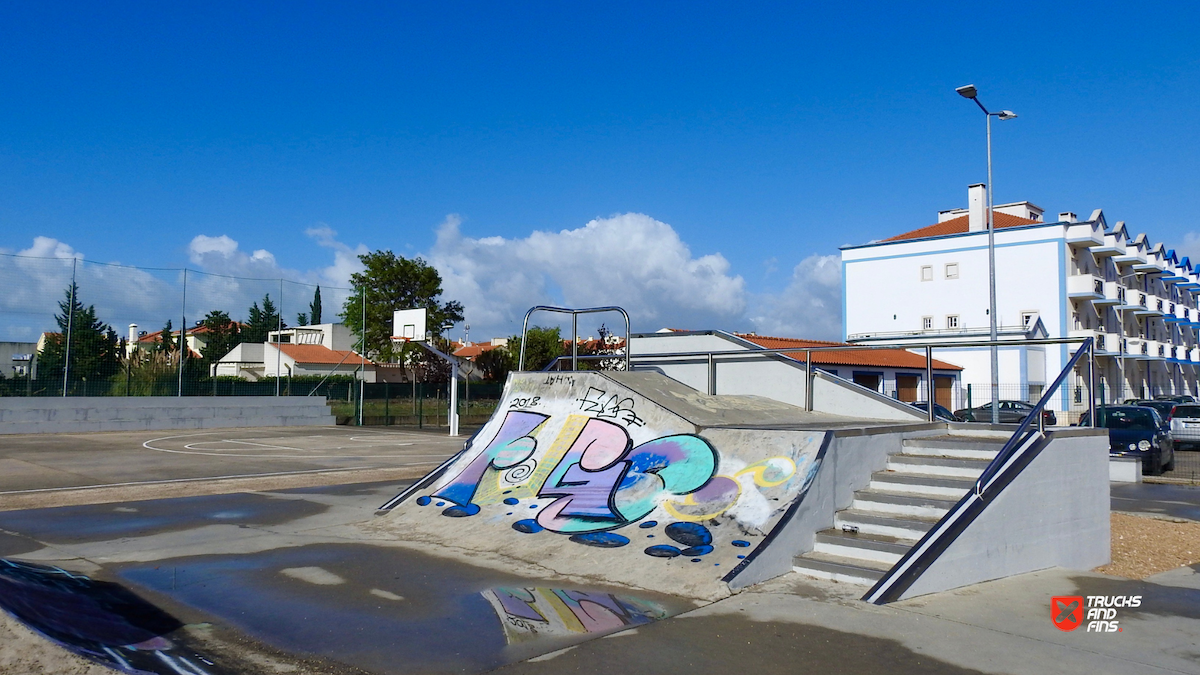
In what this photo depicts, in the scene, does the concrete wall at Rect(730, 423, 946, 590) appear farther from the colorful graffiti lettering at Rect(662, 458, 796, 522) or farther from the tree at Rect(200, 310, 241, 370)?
the tree at Rect(200, 310, 241, 370)

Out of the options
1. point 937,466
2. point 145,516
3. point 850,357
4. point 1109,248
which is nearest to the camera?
point 937,466

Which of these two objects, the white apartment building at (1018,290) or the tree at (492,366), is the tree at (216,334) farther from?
the white apartment building at (1018,290)

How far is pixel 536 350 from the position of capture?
4509 cm

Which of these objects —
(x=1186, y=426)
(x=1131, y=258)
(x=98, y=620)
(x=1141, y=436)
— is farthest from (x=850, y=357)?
(x=1131, y=258)

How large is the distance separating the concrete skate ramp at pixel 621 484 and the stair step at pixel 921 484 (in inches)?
35.1

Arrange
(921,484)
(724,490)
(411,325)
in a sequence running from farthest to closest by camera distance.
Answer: (411,325) < (724,490) < (921,484)

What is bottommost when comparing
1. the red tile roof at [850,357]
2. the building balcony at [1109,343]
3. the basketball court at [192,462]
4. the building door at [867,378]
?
the basketball court at [192,462]

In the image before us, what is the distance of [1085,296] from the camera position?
45031mm

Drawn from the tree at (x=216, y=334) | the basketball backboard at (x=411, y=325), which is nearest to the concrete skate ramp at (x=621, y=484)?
the basketball backboard at (x=411, y=325)

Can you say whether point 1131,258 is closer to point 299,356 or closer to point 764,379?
point 764,379

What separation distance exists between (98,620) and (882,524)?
6362mm

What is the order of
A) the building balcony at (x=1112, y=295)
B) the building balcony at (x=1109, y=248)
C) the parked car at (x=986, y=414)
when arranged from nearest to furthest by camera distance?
1. the parked car at (x=986, y=414)
2. the building balcony at (x=1109, y=248)
3. the building balcony at (x=1112, y=295)
